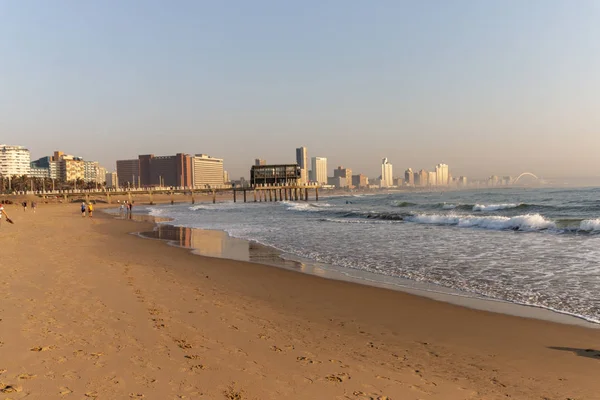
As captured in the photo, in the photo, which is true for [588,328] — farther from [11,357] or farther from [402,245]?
[402,245]

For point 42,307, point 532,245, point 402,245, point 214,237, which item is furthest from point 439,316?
point 214,237

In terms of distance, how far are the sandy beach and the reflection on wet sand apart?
403cm

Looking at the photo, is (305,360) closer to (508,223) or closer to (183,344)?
(183,344)

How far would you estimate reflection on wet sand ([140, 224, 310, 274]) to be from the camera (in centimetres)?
1412

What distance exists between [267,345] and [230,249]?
12.3 metres

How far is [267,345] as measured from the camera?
223 inches

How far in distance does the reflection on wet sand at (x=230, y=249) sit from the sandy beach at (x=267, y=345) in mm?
4025

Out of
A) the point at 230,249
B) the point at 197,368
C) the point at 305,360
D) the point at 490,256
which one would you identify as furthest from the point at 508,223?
the point at 197,368

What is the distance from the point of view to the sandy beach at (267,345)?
4.30 metres

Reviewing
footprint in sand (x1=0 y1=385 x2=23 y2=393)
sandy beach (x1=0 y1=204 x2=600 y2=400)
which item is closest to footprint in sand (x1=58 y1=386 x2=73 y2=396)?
sandy beach (x1=0 y1=204 x2=600 y2=400)

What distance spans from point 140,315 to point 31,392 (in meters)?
2.87

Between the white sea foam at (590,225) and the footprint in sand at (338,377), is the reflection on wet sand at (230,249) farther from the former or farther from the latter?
the white sea foam at (590,225)

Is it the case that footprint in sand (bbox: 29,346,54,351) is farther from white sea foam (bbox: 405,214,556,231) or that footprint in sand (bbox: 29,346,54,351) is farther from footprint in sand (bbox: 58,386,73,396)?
white sea foam (bbox: 405,214,556,231)

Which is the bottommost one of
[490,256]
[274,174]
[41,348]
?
[490,256]
